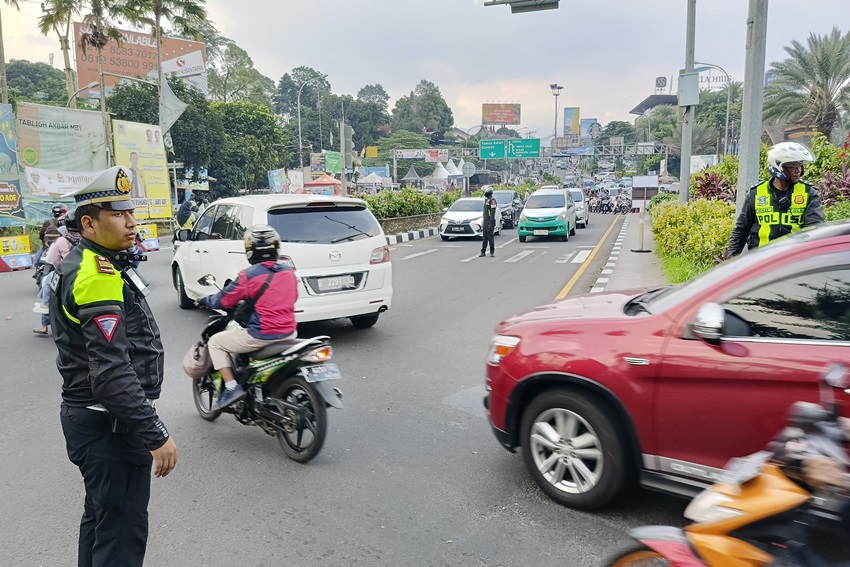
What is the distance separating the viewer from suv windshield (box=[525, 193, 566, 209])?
21.7 metres

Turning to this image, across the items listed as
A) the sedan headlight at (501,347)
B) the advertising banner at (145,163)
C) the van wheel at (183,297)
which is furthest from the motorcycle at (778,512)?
the advertising banner at (145,163)

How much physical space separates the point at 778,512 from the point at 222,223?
7132 millimetres

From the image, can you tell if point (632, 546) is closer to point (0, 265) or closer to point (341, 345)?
point (341, 345)

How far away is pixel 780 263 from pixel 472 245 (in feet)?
56.4

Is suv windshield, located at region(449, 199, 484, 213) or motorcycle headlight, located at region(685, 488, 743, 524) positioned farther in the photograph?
suv windshield, located at region(449, 199, 484, 213)

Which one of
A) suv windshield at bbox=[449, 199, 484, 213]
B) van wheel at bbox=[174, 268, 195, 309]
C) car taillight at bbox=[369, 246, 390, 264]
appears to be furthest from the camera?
suv windshield at bbox=[449, 199, 484, 213]

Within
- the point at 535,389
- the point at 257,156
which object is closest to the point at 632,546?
the point at 535,389

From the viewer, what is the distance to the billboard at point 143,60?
47656 mm

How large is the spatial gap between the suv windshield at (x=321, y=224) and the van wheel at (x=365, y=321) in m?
1.15

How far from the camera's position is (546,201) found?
22.0 metres

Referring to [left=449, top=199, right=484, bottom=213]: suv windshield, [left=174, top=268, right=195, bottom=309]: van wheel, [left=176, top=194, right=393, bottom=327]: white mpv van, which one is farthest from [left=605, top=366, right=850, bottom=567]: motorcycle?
[left=449, top=199, right=484, bottom=213]: suv windshield

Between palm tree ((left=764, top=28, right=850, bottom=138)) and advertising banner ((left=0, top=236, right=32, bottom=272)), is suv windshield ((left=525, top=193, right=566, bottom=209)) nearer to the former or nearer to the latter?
palm tree ((left=764, top=28, right=850, bottom=138))

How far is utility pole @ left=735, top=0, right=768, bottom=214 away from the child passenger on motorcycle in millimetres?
5452

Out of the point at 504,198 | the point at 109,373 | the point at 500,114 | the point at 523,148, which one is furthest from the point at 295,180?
the point at 500,114
